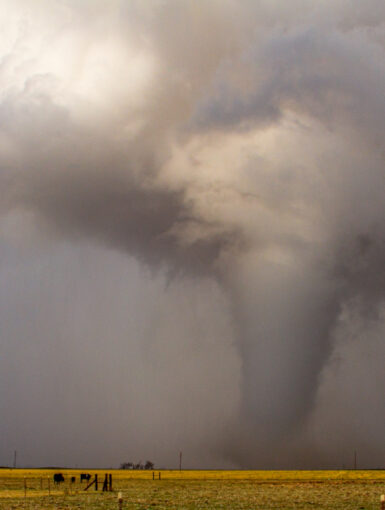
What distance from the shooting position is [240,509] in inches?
1810

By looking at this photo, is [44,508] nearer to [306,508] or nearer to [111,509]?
[111,509]

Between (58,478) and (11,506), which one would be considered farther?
(58,478)

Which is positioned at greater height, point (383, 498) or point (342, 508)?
point (383, 498)

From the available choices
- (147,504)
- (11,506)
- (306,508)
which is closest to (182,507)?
(147,504)

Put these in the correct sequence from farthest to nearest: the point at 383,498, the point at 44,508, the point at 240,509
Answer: the point at 44,508 < the point at 240,509 < the point at 383,498

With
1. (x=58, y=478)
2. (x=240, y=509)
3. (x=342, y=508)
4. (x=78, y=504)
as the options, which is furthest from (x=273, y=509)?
(x=58, y=478)

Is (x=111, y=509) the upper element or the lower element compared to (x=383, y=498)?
lower

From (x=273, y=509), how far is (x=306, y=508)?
10.3 ft

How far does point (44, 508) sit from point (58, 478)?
53.0m

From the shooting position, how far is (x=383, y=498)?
28703mm

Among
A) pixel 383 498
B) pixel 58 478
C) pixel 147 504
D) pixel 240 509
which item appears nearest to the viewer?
pixel 383 498

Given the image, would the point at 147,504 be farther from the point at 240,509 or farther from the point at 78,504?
the point at 240,509

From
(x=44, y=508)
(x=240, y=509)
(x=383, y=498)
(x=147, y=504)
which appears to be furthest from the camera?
(x=147, y=504)

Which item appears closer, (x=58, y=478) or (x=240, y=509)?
(x=240, y=509)
